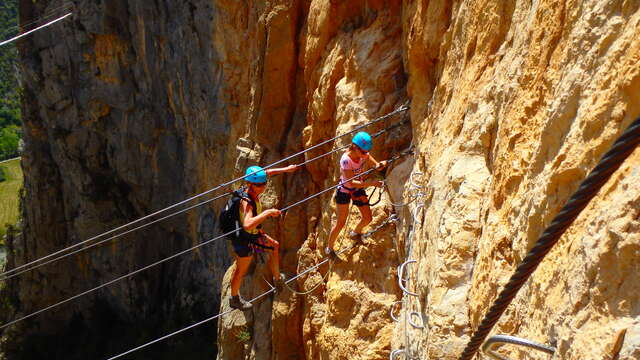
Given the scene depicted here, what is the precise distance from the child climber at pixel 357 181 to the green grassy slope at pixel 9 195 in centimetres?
4991

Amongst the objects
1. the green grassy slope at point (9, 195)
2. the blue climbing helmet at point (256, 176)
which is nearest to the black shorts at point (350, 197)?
the blue climbing helmet at point (256, 176)

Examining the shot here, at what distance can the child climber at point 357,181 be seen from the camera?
22.7 feet

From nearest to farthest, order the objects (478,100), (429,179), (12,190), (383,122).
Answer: (478,100), (429,179), (383,122), (12,190)

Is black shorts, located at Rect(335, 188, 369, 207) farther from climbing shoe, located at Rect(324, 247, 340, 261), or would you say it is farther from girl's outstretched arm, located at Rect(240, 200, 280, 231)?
girl's outstretched arm, located at Rect(240, 200, 280, 231)

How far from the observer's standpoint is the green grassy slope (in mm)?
56688

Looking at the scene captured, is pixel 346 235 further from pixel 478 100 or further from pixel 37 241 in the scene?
pixel 37 241

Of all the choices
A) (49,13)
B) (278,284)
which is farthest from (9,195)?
(278,284)

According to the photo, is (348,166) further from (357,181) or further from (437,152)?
(437,152)

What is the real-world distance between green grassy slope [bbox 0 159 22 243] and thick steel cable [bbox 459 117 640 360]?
180ft

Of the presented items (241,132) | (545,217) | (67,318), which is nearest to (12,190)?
(67,318)

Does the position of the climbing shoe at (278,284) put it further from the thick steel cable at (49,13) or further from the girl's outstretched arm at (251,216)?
the thick steel cable at (49,13)

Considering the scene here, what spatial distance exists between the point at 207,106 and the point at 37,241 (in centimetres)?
1624

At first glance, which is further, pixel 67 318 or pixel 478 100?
pixel 67 318

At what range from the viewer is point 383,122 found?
764cm
